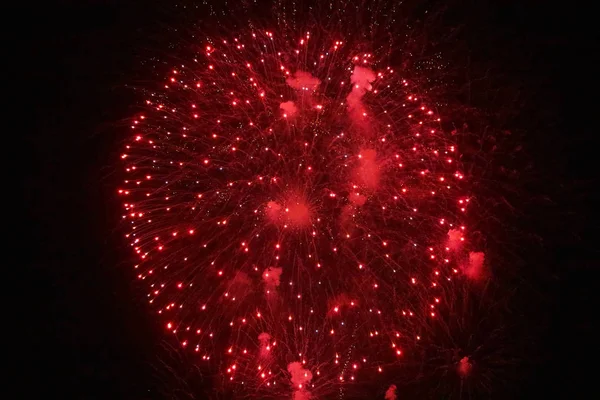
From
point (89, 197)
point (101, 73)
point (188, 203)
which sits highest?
point (101, 73)

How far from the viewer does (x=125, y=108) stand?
109 inches

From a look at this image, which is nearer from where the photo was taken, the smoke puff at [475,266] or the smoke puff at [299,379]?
the smoke puff at [299,379]

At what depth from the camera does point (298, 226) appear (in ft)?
8.30

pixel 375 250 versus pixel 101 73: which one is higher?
pixel 101 73

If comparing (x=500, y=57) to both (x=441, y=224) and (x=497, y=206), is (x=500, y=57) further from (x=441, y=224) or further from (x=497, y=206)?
(x=441, y=224)

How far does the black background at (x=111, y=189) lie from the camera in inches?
102

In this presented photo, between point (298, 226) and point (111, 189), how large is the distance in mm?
1190

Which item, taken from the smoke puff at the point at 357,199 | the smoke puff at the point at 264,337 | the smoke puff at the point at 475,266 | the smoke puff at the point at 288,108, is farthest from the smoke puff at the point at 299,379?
the smoke puff at the point at 288,108

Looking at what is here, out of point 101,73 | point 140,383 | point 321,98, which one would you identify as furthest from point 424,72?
point 140,383

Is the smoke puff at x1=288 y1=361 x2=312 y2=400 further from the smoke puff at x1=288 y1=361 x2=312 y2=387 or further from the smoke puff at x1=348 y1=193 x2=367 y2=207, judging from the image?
the smoke puff at x1=348 y1=193 x2=367 y2=207

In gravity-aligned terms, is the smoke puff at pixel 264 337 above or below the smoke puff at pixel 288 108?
below

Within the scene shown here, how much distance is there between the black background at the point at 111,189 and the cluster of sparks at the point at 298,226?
348mm

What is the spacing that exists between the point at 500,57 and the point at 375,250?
4.80ft

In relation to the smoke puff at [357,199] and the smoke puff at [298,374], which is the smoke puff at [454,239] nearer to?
the smoke puff at [357,199]
